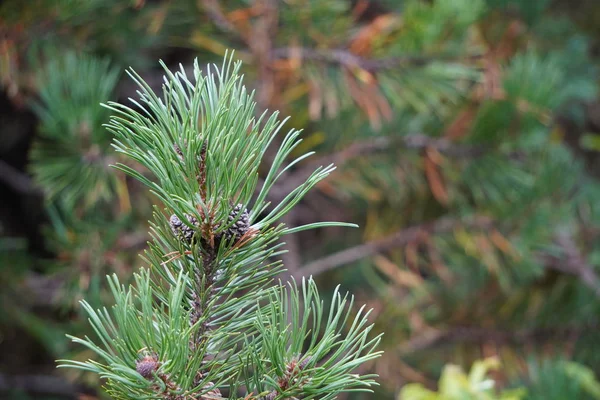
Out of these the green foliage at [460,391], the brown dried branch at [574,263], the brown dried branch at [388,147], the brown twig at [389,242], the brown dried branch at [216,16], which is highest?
the brown dried branch at [216,16]

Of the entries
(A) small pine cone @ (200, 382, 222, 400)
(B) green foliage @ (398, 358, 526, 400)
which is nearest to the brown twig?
(B) green foliage @ (398, 358, 526, 400)

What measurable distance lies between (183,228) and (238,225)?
30mm

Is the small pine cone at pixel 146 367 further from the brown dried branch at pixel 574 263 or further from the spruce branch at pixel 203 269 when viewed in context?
the brown dried branch at pixel 574 263

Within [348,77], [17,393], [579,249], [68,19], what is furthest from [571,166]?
[17,393]

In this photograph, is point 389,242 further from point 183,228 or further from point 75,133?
point 183,228

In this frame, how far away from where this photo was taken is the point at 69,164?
0.78m

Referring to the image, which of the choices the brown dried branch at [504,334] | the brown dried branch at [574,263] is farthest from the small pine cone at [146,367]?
the brown dried branch at [574,263]

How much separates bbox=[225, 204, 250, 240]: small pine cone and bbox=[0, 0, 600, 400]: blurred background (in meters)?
0.40

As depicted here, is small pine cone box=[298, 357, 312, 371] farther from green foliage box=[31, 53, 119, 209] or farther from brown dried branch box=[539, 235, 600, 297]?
brown dried branch box=[539, 235, 600, 297]

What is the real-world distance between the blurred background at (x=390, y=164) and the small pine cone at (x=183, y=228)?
0.42 meters

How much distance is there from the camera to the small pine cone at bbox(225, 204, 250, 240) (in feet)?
1.05

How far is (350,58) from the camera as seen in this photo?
90 centimetres

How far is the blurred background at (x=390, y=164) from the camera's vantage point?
0.83 metres

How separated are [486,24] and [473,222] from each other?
1.32ft
